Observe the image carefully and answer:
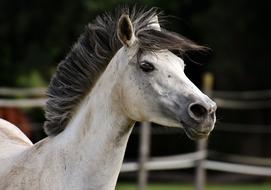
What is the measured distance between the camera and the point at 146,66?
13.6 feet

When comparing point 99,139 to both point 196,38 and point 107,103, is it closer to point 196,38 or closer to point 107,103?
point 107,103

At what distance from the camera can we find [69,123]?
14.5 feet

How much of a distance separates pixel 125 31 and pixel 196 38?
750 inches

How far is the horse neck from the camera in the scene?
163 inches

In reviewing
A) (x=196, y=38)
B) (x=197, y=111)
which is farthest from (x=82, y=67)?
(x=196, y=38)

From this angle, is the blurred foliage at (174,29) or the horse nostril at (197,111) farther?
the blurred foliage at (174,29)

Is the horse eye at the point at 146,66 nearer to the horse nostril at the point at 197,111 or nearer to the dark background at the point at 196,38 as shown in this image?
the horse nostril at the point at 197,111

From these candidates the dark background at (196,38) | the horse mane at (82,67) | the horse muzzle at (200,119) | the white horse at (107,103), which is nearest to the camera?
the horse muzzle at (200,119)

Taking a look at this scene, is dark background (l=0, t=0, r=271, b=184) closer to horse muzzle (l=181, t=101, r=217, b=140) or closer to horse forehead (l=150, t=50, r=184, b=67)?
horse forehead (l=150, t=50, r=184, b=67)

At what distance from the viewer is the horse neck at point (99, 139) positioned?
4.15m

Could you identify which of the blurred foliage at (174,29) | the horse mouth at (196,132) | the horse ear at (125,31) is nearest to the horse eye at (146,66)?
the horse ear at (125,31)

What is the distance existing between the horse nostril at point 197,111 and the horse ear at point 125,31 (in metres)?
0.54

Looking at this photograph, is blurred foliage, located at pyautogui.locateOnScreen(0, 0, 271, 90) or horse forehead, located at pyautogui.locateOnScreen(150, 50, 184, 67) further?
blurred foliage, located at pyautogui.locateOnScreen(0, 0, 271, 90)

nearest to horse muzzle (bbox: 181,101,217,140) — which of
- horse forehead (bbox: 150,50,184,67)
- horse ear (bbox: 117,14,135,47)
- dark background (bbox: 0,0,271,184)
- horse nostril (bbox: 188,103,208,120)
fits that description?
horse nostril (bbox: 188,103,208,120)
